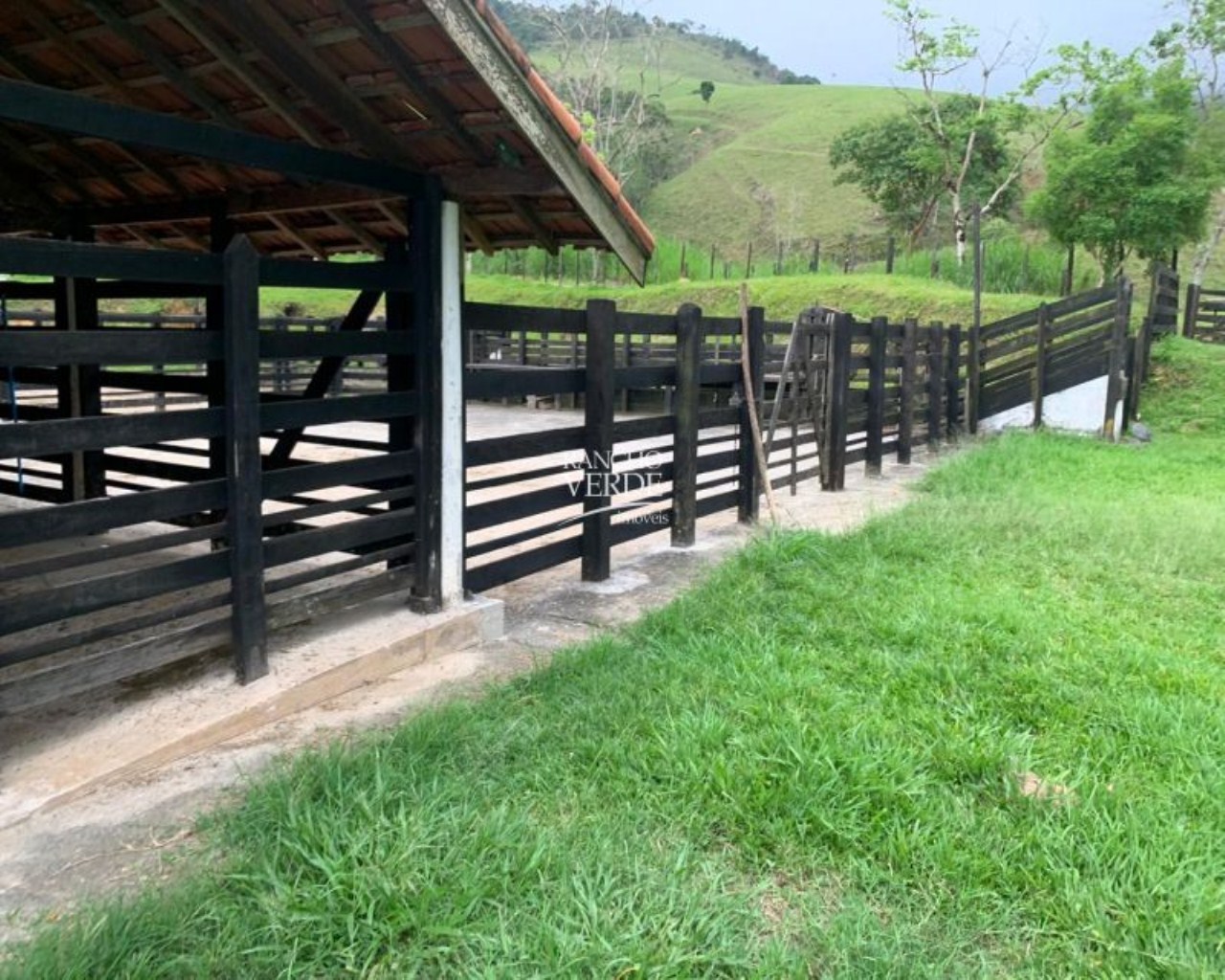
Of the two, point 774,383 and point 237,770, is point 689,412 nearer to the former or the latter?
point 237,770

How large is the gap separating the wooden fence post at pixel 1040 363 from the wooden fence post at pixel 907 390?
3.33 meters

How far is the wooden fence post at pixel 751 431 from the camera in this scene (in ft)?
25.5

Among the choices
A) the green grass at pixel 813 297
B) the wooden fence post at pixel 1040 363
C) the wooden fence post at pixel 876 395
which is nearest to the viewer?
the wooden fence post at pixel 876 395

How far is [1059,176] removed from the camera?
803 inches

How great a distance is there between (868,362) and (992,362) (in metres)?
6.56

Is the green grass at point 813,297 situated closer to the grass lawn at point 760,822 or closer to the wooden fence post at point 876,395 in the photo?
the wooden fence post at point 876,395

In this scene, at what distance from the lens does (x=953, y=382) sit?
1362 centimetres

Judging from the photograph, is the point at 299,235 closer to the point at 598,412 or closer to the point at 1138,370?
the point at 598,412

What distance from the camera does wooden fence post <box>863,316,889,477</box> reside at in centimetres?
1042

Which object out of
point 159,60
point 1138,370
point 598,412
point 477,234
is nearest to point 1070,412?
point 1138,370

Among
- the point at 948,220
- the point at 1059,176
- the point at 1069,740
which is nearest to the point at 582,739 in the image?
the point at 1069,740

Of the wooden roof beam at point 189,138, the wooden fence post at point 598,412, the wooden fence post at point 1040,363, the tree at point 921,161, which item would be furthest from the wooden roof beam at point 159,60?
the tree at point 921,161

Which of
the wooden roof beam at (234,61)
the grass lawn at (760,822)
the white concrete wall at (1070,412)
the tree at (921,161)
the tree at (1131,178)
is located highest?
the tree at (921,161)

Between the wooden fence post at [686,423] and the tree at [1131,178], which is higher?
the tree at [1131,178]
